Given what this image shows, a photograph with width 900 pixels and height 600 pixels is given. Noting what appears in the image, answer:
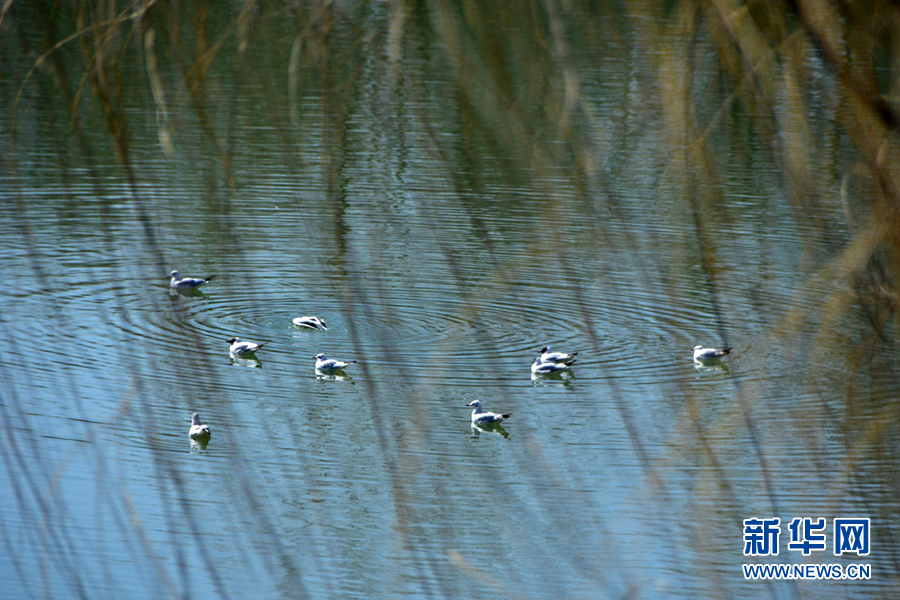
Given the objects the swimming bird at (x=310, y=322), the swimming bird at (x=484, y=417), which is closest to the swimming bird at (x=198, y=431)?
the swimming bird at (x=484, y=417)

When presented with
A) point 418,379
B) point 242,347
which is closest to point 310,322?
point 242,347

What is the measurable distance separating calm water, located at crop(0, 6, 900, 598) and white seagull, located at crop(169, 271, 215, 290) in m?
0.14

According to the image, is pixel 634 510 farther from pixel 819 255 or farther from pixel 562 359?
pixel 819 255

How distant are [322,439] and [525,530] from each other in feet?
5.91

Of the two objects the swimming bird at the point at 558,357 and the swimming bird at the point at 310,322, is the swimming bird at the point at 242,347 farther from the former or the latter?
the swimming bird at the point at 558,357

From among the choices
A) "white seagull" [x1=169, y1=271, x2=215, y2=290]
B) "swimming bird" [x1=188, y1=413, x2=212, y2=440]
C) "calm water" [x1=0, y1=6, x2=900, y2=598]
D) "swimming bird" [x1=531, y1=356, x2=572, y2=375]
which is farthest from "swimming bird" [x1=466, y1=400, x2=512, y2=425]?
"white seagull" [x1=169, y1=271, x2=215, y2=290]

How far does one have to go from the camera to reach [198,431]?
683cm

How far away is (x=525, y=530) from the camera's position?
5.61m

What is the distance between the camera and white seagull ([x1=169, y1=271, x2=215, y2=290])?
9267 mm

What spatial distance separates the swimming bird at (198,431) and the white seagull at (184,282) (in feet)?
7.99

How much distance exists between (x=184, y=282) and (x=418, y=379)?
3013 millimetres

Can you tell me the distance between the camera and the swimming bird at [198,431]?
673 cm

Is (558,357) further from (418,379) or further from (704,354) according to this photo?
(418,379)

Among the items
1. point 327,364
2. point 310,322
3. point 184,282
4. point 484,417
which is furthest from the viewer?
point 184,282
